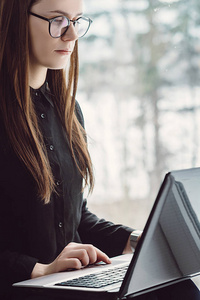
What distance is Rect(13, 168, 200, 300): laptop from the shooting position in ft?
3.36

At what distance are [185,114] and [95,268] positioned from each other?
77.0 inches

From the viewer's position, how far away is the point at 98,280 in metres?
1.12

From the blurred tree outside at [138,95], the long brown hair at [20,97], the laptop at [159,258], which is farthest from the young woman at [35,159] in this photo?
the blurred tree outside at [138,95]

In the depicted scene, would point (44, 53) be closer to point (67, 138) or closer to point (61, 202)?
point (67, 138)

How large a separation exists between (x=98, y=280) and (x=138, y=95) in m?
2.19

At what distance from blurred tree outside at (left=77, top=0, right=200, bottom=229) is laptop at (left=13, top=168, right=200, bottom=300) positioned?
1970mm

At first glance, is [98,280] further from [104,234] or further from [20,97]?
[20,97]

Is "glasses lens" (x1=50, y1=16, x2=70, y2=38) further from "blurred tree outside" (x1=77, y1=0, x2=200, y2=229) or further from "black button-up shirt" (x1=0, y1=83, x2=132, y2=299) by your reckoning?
"blurred tree outside" (x1=77, y1=0, x2=200, y2=229)

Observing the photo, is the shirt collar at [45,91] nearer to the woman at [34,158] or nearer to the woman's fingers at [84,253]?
the woman at [34,158]

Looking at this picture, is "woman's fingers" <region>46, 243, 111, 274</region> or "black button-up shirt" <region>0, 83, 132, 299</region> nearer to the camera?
"woman's fingers" <region>46, 243, 111, 274</region>

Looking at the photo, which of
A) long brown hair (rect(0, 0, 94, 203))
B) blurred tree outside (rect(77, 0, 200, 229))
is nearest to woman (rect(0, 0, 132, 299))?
long brown hair (rect(0, 0, 94, 203))

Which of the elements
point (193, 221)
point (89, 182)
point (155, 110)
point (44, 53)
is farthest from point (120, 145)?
point (193, 221)

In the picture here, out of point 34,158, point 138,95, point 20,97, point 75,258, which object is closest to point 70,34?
point 20,97

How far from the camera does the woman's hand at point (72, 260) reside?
4.03ft
